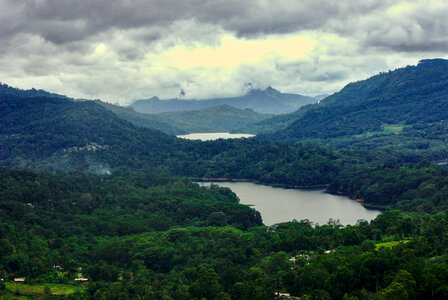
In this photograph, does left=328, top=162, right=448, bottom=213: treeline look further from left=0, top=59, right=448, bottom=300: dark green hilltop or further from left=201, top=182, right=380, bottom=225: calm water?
left=201, top=182, right=380, bottom=225: calm water

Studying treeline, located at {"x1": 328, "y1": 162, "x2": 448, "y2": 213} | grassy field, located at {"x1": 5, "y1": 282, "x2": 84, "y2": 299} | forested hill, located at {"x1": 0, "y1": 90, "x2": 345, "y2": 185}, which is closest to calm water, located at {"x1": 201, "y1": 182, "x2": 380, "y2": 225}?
treeline, located at {"x1": 328, "y1": 162, "x2": 448, "y2": 213}

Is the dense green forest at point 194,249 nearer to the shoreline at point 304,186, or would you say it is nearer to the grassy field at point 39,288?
the grassy field at point 39,288

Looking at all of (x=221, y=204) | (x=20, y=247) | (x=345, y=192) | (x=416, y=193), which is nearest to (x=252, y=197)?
(x=345, y=192)

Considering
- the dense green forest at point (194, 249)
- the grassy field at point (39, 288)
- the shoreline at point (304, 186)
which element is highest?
the shoreline at point (304, 186)

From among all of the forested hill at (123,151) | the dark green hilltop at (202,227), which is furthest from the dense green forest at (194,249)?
the forested hill at (123,151)

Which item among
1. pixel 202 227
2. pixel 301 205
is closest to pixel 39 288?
pixel 202 227

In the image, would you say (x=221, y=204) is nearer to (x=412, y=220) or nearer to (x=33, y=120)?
(x=412, y=220)

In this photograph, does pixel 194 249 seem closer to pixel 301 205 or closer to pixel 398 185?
pixel 301 205
